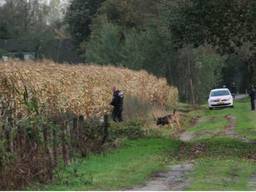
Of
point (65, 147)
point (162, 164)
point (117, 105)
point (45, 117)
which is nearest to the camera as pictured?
point (45, 117)

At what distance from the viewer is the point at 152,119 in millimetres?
35062

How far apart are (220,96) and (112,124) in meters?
28.0

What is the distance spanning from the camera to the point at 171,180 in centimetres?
1722

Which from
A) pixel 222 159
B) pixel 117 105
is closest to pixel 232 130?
pixel 117 105

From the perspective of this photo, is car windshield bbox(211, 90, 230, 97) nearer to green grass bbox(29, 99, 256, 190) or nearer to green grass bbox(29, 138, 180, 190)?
green grass bbox(29, 99, 256, 190)

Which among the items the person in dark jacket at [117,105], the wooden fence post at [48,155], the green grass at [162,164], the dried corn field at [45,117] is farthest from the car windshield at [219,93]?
the wooden fence post at [48,155]

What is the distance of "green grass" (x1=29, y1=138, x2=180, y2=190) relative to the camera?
15.6 metres

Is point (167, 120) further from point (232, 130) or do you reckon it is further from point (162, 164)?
point (162, 164)

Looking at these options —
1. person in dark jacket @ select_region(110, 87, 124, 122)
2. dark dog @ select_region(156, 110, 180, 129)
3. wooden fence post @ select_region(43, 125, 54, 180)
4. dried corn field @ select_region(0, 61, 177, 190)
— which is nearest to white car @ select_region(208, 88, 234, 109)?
dark dog @ select_region(156, 110, 180, 129)

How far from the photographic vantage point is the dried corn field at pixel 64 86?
1725cm


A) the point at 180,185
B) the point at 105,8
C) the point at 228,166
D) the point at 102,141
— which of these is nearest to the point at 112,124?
the point at 102,141

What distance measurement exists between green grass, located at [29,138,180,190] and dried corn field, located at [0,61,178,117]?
5.75 feet

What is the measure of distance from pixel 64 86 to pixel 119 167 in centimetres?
413

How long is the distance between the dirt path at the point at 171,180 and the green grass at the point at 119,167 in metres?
0.32
